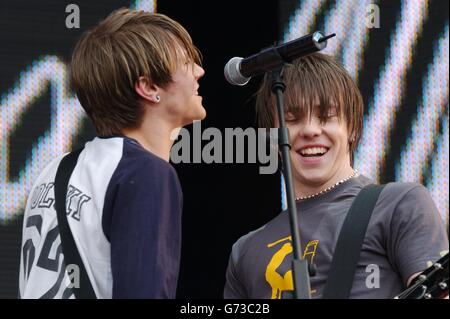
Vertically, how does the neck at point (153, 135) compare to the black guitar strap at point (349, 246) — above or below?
above

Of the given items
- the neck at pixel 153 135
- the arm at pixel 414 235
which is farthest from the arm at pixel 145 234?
the arm at pixel 414 235

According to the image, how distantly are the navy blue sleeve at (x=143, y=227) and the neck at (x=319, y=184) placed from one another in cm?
70

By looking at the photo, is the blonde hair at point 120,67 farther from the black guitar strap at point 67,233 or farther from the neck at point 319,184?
the neck at point 319,184

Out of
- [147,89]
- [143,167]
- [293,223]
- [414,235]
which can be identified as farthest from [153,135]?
[414,235]

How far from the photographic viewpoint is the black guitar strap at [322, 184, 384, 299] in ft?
8.20

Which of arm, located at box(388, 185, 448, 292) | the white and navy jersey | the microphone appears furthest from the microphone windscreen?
arm, located at box(388, 185, 448, 292)

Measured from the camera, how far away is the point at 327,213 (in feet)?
8.98

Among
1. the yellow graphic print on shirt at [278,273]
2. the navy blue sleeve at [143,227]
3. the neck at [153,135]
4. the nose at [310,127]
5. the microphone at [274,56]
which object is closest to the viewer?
the navy blue sleeve at [143,227]

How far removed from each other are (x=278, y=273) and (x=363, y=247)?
9.7 inches

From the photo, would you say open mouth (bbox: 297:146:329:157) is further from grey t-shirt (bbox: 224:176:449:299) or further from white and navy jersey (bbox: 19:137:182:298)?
white and navy jersey (bbox: 19:137:182:298)

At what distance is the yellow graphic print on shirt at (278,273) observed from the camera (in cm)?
260

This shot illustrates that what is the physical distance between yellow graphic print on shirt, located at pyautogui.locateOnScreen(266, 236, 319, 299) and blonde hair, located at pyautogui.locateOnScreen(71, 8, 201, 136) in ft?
1.87

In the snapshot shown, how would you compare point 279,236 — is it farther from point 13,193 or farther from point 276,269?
point 13,193

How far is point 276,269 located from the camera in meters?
2.65
